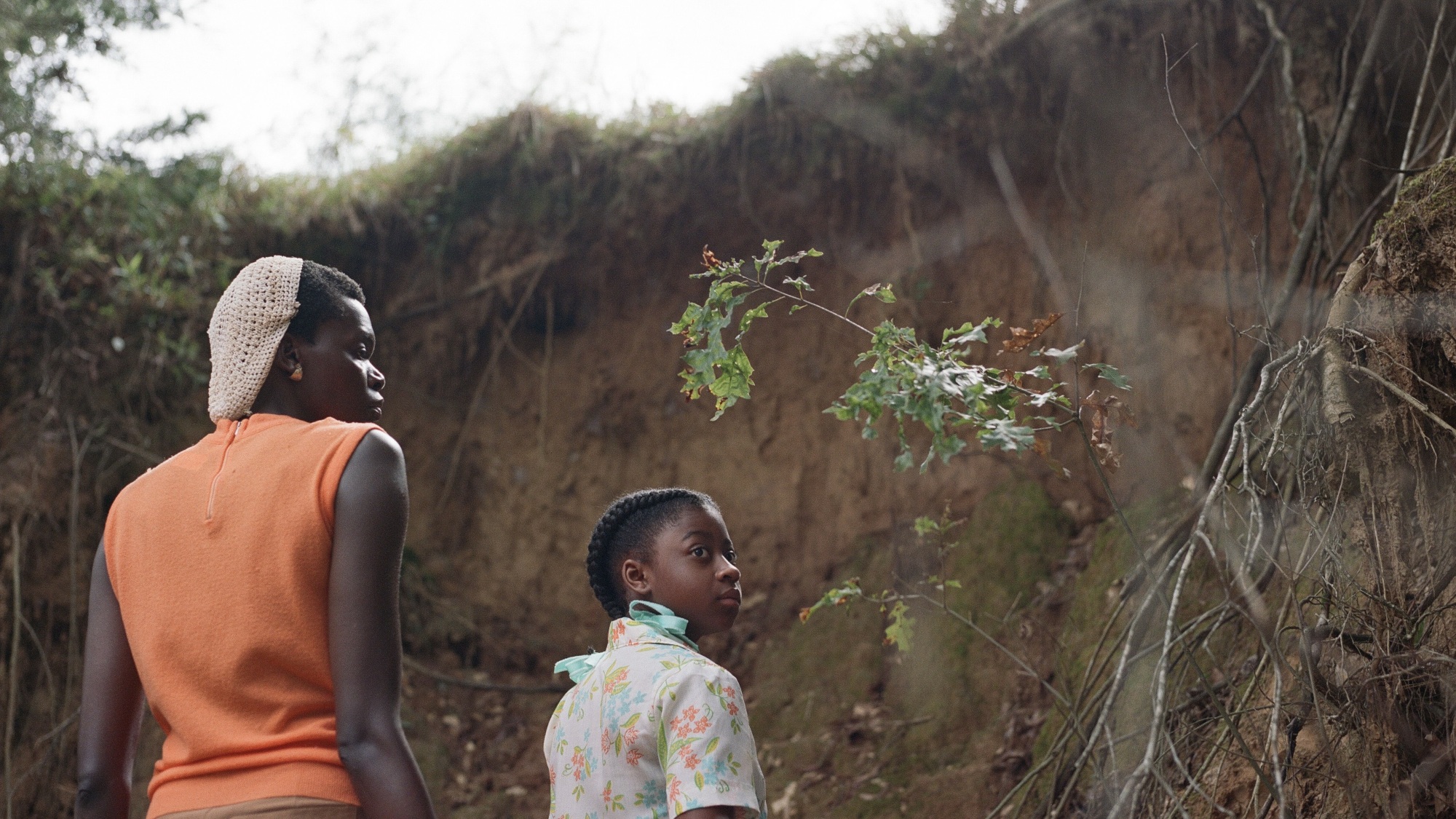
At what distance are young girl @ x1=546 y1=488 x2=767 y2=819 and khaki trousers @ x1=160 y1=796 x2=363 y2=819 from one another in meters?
0.46

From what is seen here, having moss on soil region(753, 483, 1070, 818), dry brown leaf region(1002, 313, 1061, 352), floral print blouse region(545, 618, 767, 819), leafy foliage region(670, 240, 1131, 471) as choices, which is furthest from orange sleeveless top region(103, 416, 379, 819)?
moss on soil region(753, 483, 1070, 818)

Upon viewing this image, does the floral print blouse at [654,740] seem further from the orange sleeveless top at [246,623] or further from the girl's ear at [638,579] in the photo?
the orange sleeveless top at [246,623]

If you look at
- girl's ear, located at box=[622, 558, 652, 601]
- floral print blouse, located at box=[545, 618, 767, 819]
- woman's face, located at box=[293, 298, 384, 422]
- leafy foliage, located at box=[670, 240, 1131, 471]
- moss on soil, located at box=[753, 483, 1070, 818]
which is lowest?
moss on soil, located at box=[753, 483, 1070, 818]

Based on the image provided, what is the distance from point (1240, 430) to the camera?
2713mm

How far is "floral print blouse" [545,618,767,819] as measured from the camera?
73.1 inches

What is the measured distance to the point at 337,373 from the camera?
7.00 ft

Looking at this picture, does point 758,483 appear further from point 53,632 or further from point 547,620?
point 53,632

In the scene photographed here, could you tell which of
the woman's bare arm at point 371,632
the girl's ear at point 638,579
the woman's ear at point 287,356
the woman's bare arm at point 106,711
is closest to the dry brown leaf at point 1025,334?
the girl's ear at point 638,579

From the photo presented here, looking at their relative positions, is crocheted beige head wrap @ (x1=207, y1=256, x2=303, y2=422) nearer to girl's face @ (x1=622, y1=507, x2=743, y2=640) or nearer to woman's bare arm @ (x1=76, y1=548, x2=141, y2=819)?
woman's bare arm @ (x1=76, y1=548, x2=141, y2=819)

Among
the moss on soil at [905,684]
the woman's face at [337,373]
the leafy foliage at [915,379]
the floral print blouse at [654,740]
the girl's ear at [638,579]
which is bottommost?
the moss on soil at [905,684]

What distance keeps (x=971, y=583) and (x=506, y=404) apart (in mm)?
3160

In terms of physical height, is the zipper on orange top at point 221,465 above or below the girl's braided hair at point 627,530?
above

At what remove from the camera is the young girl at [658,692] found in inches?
73.7

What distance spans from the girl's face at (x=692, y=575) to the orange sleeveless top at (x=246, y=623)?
2.20 feet
